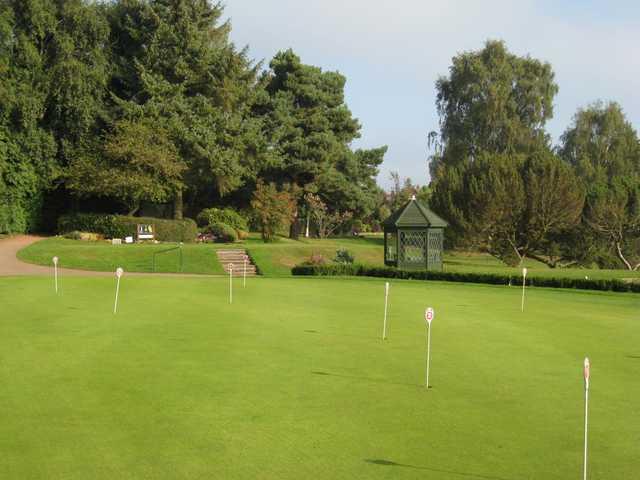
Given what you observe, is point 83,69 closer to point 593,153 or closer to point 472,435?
point 593,153

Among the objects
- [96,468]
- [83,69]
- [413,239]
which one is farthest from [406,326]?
[83,69]

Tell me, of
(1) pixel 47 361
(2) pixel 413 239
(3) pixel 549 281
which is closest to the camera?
(1) pixel 47 361

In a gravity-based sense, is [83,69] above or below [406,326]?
above

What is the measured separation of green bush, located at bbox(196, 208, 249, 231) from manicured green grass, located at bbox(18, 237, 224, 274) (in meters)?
12.8

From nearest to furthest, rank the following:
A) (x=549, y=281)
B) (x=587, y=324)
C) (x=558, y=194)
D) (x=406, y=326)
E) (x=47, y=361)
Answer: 1. (x=47, y=361)
2. (x=406, y=326)
3. (x=587, y=324)
4. (x=549, y=281)
5. (x=558, y=194)

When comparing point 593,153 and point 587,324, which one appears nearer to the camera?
point 587,324

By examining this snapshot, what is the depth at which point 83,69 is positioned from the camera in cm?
5169

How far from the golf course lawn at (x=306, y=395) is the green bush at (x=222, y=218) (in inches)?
1484

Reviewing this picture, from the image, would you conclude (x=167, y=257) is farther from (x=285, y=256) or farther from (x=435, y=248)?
(x=435, y=248)

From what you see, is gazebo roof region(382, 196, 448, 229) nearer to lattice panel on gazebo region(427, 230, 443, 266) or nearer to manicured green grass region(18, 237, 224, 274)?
lattice panel on gazebo region(427, 230, 443, 266)

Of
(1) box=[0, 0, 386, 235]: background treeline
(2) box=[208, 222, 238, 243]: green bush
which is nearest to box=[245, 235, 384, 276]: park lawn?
(2) box=[208, 222, 238, 243]: green bush

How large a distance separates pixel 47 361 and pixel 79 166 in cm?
4180

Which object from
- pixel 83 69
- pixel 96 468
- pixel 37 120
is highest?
pixel 83 69

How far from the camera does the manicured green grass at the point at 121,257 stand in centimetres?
3928
